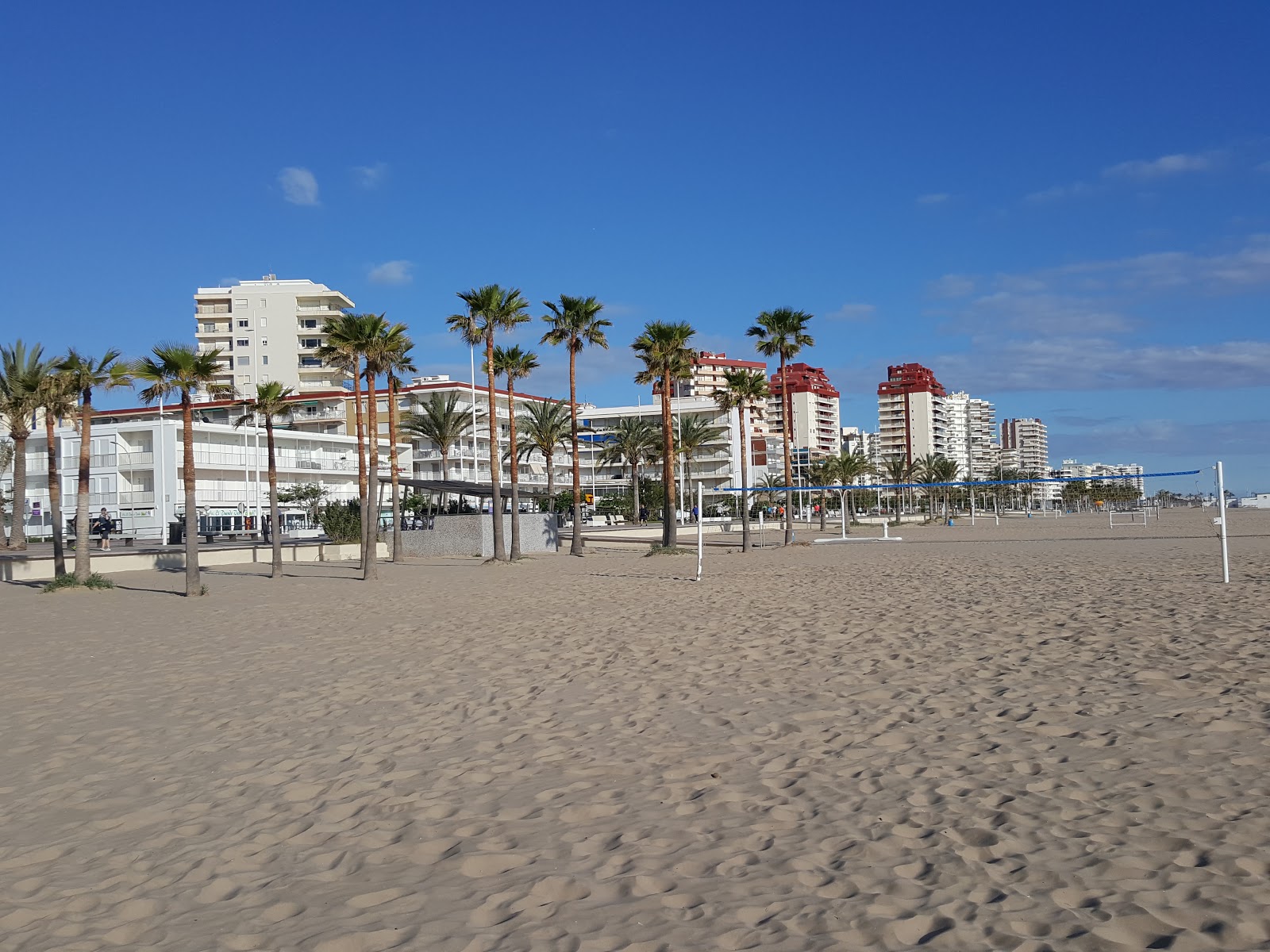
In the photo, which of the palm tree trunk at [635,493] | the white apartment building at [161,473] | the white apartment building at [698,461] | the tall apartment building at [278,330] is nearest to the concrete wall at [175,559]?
the white apartment building at [161,473]

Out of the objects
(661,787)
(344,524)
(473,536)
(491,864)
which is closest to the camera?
(491,864)

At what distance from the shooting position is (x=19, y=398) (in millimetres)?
24547

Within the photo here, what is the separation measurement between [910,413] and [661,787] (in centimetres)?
17882

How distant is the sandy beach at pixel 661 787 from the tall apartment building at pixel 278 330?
254 ft

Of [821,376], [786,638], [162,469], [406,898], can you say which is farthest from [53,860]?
[821,376]

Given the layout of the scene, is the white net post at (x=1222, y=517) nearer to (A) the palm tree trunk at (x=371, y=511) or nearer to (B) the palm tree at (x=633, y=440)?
(A) the palm tree trunk at (x=371, y=511)

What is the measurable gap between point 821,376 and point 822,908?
165 metres

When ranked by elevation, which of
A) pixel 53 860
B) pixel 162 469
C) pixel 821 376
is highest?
pixel 821 376

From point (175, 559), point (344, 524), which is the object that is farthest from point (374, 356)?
point (344, 524)

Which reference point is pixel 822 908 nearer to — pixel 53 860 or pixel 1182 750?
pixel 1182 750

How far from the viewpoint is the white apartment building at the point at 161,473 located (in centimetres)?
5841

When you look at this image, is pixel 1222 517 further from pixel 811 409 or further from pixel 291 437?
pixel 811 409

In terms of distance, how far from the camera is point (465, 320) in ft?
100

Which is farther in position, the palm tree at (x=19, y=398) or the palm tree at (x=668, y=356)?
the palm tree at (x=668, y=356)
